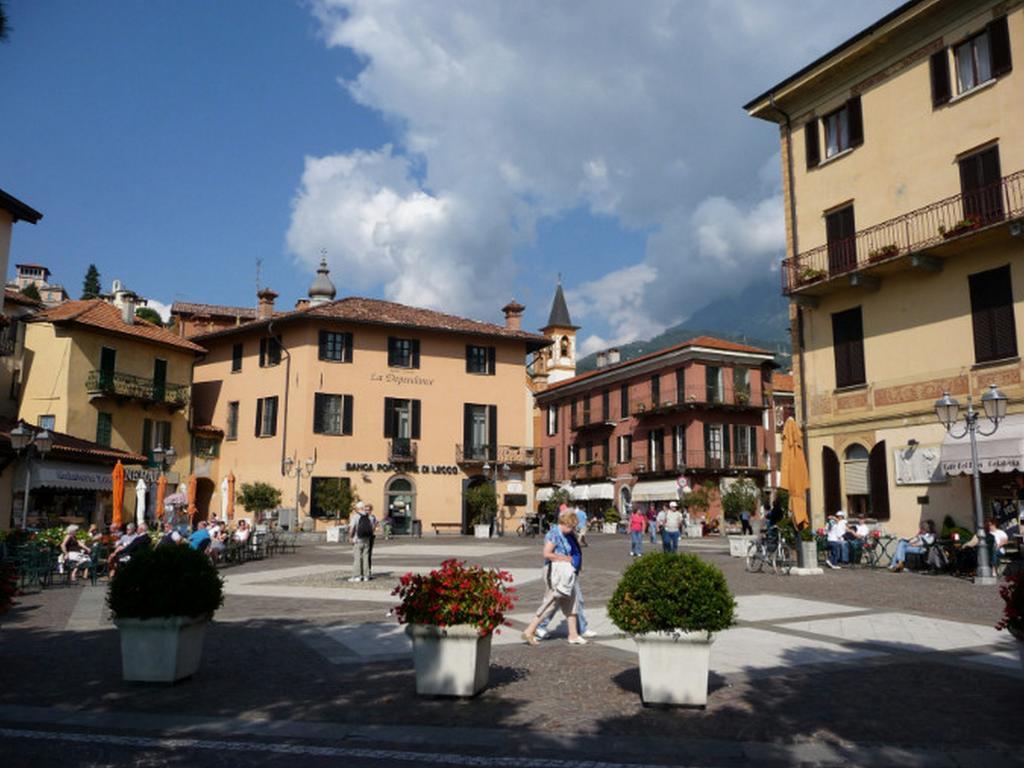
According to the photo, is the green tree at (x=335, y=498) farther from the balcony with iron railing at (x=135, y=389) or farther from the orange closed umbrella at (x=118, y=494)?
the orange closed umbrella at (x=118, y=494)

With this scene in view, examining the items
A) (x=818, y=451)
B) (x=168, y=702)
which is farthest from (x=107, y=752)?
(x=818, y=451)

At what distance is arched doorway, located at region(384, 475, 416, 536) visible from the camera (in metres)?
37.8

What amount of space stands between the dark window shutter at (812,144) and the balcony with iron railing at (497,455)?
847 inches

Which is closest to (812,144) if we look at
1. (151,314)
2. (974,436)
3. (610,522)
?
(974,436)

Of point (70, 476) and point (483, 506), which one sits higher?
point (70, 476)

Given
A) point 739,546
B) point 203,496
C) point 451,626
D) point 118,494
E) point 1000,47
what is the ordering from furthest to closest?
point 203,496, point 739,546, point 118,494, point 1000,47, point 451,626

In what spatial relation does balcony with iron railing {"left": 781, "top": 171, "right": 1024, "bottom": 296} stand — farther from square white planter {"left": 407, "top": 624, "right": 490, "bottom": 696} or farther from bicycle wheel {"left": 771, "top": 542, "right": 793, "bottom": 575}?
square white planter {"left": 407, "top": 624, "right": 490, "bottom": 696}

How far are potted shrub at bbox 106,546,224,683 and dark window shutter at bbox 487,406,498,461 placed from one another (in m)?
32.7

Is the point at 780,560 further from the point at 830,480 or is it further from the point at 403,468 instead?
the point at 403,468

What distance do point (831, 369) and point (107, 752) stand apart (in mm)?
20604

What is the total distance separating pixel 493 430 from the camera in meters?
40.5

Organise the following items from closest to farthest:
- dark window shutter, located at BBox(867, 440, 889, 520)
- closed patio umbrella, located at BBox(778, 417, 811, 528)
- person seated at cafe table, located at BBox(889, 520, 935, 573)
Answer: closed patio umbrella, located at BBox(778, 417, 811, 528)
person seated at cafe table, located at BBox(889, 520, 935, 573)
dark window shutter, located at BBox(867, 440, 889, 520)

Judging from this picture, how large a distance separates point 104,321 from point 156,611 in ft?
103

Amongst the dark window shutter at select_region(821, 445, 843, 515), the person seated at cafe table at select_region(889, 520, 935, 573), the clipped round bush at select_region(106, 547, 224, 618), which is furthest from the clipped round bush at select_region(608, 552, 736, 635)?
the dark window shutter at select_region(821, 445, 843, 515)
